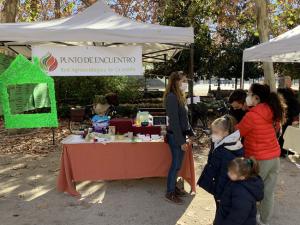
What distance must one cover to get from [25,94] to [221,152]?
116 inches

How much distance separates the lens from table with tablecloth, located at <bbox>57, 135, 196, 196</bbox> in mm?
4824

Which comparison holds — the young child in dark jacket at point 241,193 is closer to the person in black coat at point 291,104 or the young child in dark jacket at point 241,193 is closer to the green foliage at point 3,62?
the green foliage at point 3,62

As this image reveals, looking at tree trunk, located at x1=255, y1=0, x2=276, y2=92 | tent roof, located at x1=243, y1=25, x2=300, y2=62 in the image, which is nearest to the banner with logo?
tent roof, located at x1=243, y1=25, x2=300, y2=62

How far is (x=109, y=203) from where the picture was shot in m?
4.62

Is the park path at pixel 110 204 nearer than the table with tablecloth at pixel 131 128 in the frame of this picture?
Yes

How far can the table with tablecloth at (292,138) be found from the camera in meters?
6.15

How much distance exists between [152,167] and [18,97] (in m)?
2.06

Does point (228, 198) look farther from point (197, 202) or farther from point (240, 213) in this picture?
point (197, 202)

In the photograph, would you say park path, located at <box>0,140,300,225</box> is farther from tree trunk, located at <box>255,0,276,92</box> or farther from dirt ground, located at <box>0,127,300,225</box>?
tree trunk, located at <box>255,0,276,92</box>

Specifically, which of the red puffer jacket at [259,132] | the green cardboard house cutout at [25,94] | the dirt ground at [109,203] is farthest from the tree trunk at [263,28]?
the green cardboard house cutout at [25,94]

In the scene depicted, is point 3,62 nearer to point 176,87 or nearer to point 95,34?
point 95,34

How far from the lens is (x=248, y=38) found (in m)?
18.6

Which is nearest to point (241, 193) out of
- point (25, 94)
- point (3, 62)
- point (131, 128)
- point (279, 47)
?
point (131, 128)

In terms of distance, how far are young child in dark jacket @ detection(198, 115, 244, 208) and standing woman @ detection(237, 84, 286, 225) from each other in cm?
29
